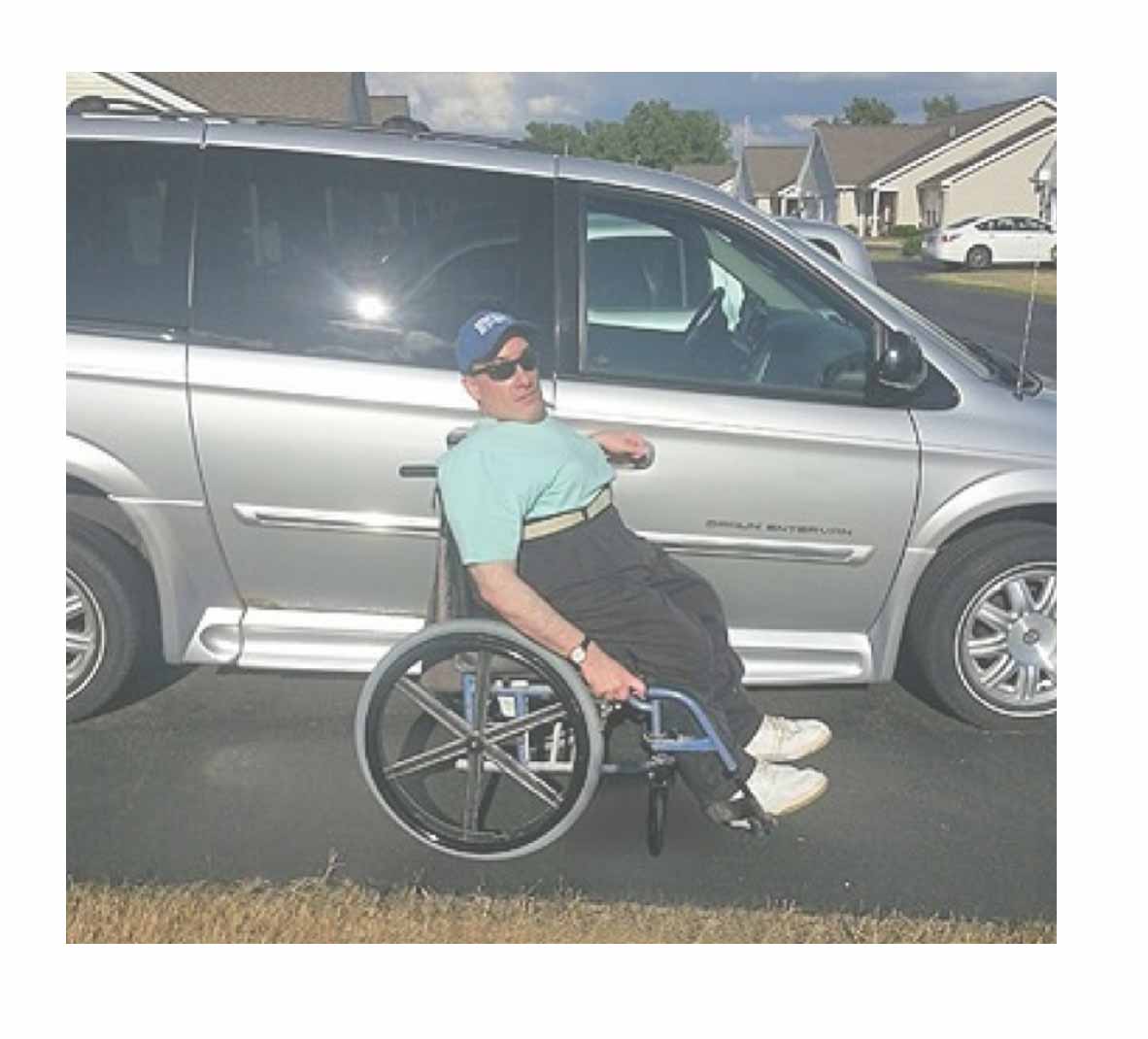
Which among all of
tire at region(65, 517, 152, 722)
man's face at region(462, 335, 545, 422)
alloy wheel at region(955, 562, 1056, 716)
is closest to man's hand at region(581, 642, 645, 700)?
man's face at region(462, 335, 545, 422)

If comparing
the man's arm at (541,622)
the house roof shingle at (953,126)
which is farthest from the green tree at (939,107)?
the man's arm at (541,622)

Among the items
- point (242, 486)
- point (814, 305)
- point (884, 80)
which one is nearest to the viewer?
point (884, 80)

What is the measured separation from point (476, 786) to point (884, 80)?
1.93 m

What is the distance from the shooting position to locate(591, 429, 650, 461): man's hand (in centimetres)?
321

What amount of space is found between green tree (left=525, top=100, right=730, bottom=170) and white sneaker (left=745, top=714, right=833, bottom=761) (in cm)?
146

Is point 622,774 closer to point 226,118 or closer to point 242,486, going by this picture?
point 242,486

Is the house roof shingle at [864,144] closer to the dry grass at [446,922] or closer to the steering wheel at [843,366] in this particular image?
the steering wheel at [843,366]

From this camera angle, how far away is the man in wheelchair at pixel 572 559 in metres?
3.08

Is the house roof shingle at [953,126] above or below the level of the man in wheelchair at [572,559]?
above

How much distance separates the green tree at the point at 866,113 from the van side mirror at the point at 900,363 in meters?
0.54

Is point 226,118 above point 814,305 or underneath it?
above

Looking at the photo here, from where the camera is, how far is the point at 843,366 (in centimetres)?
348
